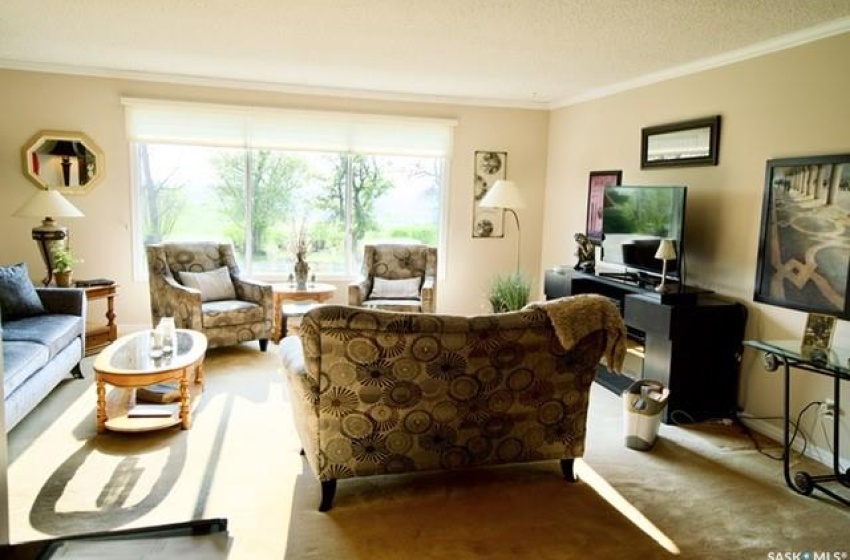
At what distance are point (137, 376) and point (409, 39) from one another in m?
2.60

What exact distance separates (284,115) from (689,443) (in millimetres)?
4422

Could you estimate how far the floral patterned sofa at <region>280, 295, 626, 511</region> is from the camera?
2.42 m

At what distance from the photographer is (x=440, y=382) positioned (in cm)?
253

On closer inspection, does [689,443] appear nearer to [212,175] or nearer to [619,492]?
[619,492]

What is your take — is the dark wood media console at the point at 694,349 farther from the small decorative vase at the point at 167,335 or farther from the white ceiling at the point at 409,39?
the small decorative vase at the point at 167,335

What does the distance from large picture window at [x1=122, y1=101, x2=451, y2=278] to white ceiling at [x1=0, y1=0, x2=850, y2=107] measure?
21.3 inches

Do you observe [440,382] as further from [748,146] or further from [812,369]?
[748,146]

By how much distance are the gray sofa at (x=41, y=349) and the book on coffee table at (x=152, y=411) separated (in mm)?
541

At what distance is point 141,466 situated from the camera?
2986mm

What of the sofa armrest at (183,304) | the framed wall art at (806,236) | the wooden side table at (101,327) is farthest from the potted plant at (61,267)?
the framed wall art at (806,236)

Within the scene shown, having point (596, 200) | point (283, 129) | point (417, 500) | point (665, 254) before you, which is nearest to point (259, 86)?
point (283, 129)

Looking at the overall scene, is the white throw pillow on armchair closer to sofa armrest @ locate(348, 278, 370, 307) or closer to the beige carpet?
sofa armrest @ locate(348, 278, 370, 307)

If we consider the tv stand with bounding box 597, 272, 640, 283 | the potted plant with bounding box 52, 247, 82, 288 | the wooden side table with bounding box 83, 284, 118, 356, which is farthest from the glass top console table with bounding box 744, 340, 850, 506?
the potted plant with bounding box 52, 247, 82, 288

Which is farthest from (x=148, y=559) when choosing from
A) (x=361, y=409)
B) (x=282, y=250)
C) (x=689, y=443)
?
(x=282, y=250)
